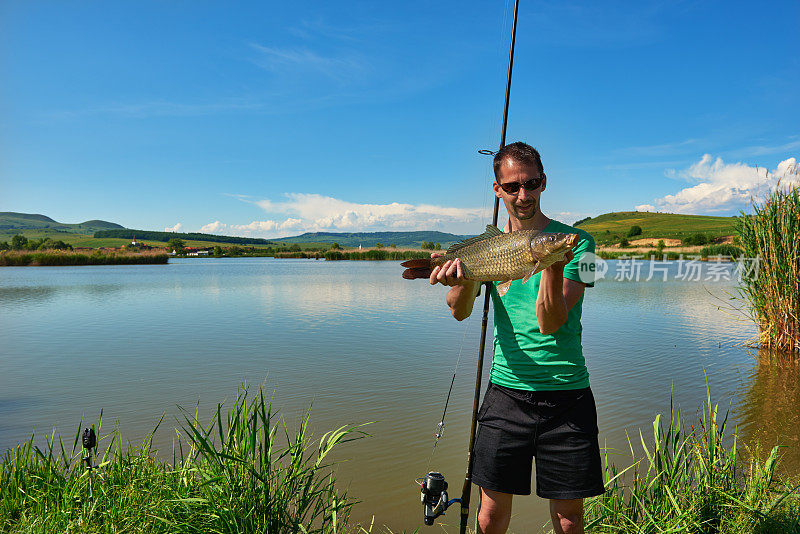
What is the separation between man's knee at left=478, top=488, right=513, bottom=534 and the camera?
2408 millimetres

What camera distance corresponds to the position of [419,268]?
8.61 feet

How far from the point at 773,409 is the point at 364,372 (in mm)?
6141

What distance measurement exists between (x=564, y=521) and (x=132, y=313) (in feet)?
55.6

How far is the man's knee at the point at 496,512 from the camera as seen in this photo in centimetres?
241

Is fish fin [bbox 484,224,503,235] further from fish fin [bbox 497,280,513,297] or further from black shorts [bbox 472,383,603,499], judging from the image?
black shorts [bbox 472,383,603,499]

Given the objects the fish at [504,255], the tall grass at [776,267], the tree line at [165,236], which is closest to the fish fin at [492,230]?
the fish at [504,255]

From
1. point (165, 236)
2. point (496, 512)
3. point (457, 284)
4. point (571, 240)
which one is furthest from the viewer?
point (165, 236)

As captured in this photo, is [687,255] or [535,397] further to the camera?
[687,255]

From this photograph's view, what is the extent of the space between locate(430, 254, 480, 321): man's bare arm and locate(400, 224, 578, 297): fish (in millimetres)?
43

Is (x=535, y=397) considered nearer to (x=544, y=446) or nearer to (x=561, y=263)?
(x=544, y=446)

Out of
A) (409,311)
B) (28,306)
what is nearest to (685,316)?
(409,311)

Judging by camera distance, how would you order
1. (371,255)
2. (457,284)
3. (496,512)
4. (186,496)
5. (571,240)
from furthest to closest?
(371,255), (186,496), (457,284), (496,512), (571,240)

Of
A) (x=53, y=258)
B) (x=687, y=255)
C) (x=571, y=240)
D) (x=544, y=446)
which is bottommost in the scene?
(x=53, y=258)

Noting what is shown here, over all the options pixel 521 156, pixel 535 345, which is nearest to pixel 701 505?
pixel 535 345
